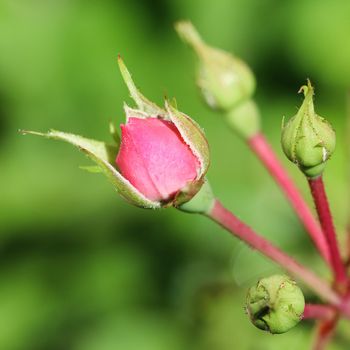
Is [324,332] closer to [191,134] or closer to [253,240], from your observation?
[253,240]

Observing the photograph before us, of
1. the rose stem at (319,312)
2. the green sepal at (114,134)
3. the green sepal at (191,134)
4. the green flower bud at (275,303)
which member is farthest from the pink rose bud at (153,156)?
the rose stem at (319,312)

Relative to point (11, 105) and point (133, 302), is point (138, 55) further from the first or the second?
point (133, 302)

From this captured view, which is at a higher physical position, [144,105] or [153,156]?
[144,105]

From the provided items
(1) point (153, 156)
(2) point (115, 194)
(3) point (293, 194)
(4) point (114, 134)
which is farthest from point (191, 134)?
(2) point (115, 194)

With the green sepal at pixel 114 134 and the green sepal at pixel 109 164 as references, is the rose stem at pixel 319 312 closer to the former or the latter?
the green sepal at pixel 109 164

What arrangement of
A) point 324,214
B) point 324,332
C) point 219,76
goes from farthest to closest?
point 219,76, point 324,332, point 324,214

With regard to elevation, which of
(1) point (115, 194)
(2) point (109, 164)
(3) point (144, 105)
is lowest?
(1) point (115, 194)
